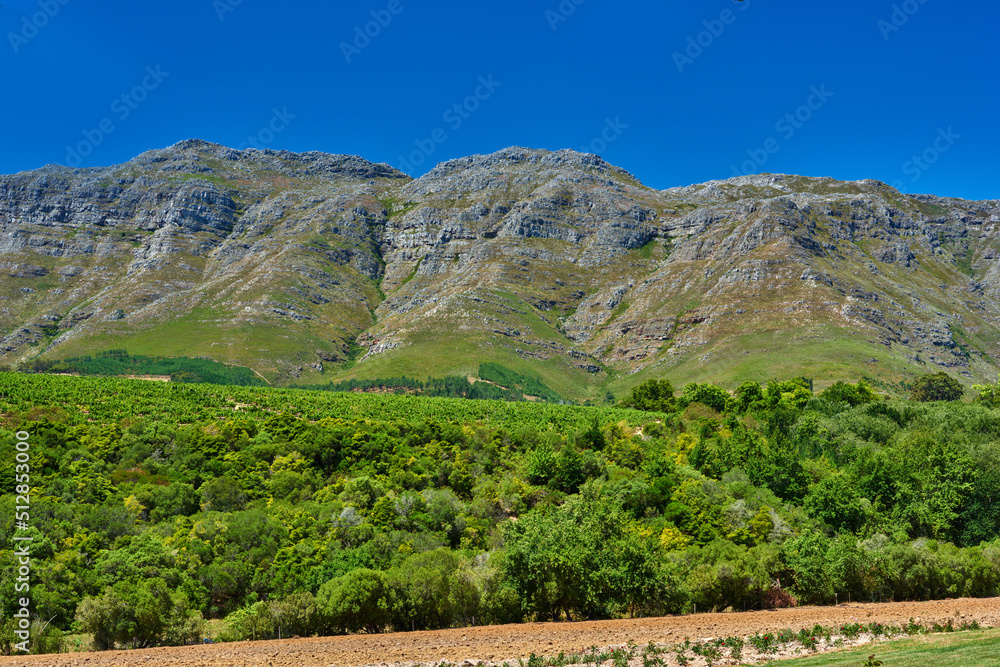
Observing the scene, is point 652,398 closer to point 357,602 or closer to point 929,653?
point 357,602

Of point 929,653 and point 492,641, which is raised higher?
point 929,653

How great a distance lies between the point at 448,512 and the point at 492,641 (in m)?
22.4

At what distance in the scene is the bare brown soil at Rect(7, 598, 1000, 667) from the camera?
26.4m

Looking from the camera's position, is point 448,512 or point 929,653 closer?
point 929,653

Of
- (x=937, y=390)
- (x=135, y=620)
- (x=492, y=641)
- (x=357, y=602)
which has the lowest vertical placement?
(x=492, y=641)

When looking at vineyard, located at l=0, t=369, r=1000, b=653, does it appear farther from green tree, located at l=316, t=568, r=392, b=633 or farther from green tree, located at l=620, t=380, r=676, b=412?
green tree, located at l=620, t=380, r=676, b=412

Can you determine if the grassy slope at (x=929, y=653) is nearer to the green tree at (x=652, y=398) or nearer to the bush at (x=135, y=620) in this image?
the bush at (x=135, y=620)

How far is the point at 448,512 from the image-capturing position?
50875 millimetres

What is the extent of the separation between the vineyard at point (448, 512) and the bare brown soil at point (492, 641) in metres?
3.13

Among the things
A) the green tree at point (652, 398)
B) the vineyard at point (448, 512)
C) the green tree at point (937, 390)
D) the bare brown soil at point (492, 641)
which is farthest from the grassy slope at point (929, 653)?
the green tree at point (937, 390)

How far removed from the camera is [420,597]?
34.2 meters

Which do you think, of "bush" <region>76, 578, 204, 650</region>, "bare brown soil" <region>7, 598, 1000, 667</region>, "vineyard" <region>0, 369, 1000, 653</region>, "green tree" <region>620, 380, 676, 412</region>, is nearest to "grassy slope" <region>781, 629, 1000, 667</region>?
"bare brown soil" <region>7, 598, 1000, 667</region>

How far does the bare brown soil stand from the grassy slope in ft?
13.7

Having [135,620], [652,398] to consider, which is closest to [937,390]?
[652,398]
